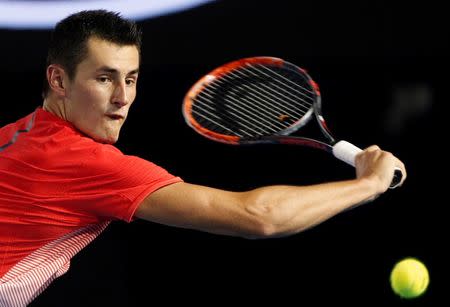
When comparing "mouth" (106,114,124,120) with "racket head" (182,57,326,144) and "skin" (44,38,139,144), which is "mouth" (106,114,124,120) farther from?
"racket head" (182,57,326,144)

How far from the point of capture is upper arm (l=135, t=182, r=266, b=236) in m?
1.98

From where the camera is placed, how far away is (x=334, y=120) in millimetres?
4230

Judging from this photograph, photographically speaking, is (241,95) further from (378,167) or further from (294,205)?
(294,205)

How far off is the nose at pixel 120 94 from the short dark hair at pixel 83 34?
118 mm

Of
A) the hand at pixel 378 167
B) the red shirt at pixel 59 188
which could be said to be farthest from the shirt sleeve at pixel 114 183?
the hand at pixel 378 167

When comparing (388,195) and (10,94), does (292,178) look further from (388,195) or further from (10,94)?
(10,94)

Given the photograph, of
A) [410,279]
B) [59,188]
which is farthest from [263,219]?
[410,279]

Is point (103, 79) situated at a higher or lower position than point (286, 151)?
higher

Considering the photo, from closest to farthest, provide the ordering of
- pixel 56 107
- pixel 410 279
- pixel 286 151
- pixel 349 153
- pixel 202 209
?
pixel 202 209, pixel 56 107, pixel 349 153, pixel 410 279, pixel 286 151

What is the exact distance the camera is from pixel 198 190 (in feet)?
6.54

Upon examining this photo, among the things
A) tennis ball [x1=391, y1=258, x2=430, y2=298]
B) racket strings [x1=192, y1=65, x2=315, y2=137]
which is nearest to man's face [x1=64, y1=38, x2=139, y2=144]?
racket strings [x1=192, y1=65, x2=315, y2=137]

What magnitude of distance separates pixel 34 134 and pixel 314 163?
2395 mm

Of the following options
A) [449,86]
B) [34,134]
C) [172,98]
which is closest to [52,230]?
[34,134]

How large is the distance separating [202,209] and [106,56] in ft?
1.69
